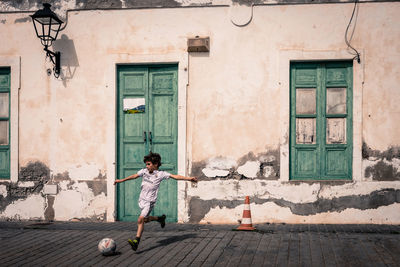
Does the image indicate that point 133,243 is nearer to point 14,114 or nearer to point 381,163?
point 14,114

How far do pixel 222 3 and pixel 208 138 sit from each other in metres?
2.39

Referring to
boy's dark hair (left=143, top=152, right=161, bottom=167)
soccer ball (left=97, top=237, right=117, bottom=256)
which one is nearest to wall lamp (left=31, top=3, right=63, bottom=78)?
boy's dark hair (left=143, top=152, right=161, bottom=167)

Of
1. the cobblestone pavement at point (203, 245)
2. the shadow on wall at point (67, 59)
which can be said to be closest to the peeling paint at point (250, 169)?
the cobblestone pavement at point (203, 245)

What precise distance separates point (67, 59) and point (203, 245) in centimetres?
454

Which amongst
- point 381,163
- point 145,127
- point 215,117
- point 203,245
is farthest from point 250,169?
Result: point 203,245

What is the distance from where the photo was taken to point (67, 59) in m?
9.11

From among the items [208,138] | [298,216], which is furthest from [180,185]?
[298,216]

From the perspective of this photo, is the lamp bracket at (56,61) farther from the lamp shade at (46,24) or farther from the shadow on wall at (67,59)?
the lamp shade at (46,24)

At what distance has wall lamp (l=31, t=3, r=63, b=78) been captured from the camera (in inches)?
339

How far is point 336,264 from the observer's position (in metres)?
5.43

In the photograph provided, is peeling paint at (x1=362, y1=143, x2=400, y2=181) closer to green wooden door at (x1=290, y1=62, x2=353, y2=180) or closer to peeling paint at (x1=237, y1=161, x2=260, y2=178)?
green wooden door at (x1=290, y1=62, x2=353, y2=180)

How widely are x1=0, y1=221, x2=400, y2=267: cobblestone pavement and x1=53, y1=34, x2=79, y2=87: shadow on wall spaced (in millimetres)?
2694

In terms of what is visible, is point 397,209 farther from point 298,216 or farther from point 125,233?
point 125,233

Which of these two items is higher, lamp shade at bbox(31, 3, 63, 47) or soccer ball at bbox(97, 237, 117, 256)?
lamp shade at bbox(31, 3, 63, 47)
